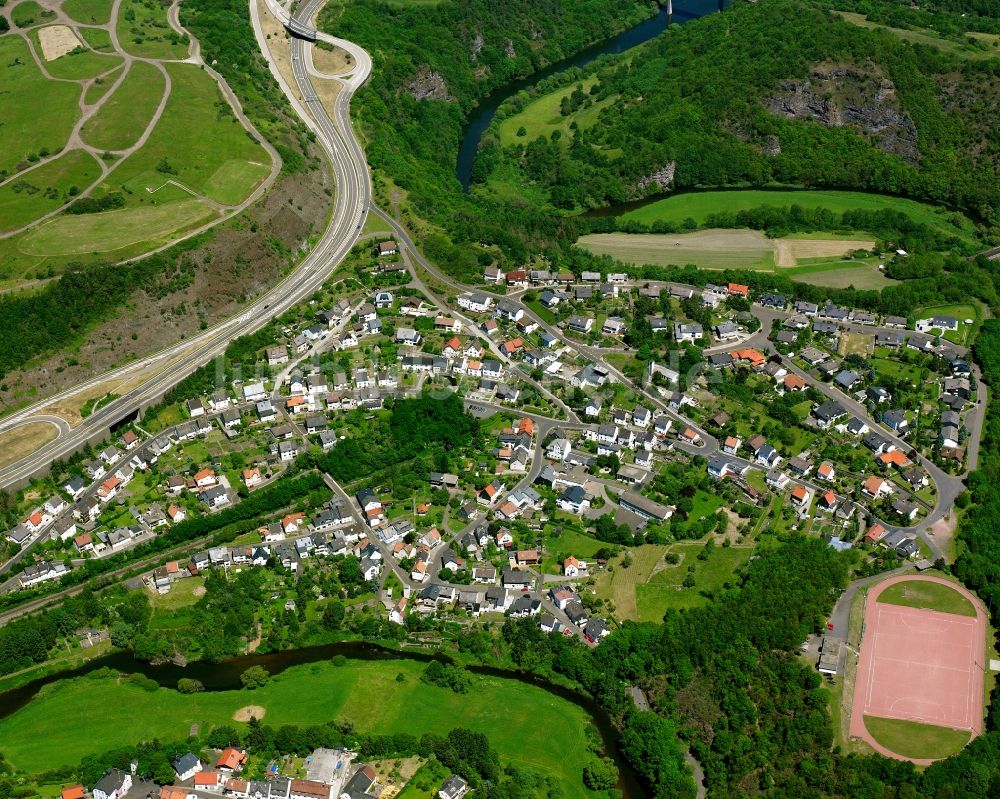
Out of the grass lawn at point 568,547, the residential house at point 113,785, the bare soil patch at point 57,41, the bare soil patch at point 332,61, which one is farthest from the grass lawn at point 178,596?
the bare soil patch at point 57,41

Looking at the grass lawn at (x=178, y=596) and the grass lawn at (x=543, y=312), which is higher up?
the grass lawn at (x=543, y=312)

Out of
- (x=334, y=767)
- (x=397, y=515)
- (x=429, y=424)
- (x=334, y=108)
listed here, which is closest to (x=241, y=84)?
(x=334, y=108)

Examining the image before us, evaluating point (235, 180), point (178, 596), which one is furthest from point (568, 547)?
point (235, 180)

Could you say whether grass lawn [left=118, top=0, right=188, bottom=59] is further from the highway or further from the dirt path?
the highway

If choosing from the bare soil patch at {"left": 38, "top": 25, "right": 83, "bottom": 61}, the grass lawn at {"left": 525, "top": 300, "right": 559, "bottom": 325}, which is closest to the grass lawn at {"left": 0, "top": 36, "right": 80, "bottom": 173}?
the bare soil patch at {"left": 38, "top": 25, "right": 83, "bottom": 61}

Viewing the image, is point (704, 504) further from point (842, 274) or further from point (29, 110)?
point (29, 110)

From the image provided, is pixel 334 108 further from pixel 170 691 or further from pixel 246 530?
pixel 170 691

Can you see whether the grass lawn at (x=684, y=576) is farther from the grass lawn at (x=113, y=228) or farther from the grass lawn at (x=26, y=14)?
the grass lawn at (x=26, y=14)
